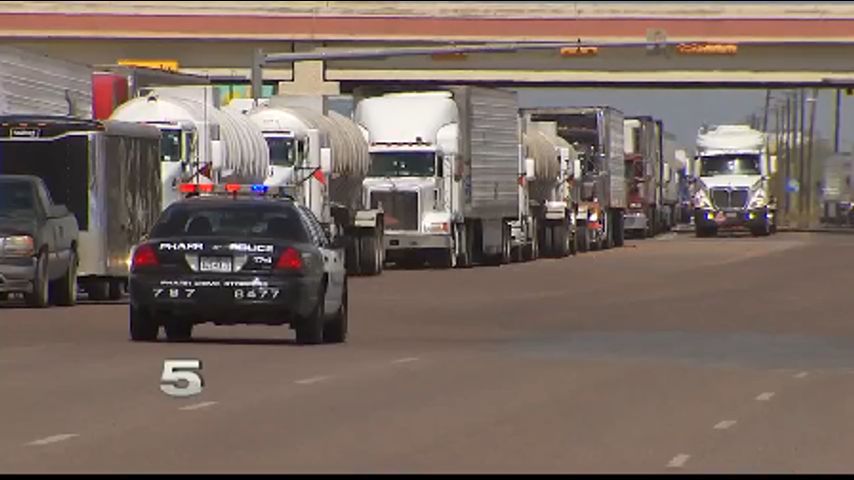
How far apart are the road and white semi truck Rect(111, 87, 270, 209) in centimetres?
544

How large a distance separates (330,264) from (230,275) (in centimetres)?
143

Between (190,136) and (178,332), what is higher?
(190,136)

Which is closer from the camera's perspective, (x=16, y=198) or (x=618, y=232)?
(x=16, y=198)

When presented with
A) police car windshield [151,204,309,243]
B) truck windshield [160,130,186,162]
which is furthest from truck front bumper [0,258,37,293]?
truck windshield [160,130,186,162]

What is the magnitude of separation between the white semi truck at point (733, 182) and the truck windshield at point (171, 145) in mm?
46864

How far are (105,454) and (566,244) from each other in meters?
53.2

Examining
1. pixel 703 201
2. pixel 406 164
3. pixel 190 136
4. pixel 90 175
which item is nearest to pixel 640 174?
pixel 703 201

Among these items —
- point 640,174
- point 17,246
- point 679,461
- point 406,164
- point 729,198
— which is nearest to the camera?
point 679,461

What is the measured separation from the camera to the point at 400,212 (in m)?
55.7

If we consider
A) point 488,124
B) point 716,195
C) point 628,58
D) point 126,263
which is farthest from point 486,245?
point 628,58

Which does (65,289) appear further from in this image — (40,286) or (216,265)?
(216,265)

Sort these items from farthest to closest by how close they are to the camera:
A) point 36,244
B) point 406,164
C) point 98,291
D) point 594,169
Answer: point 594,169 < point 406,164 < point 98,291 < point 36,244

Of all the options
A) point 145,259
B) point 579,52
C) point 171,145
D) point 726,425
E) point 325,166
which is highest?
point 579,52

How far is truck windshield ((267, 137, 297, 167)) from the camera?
164 feet
